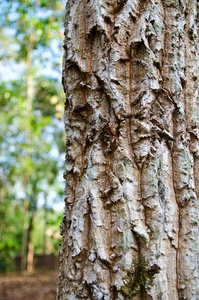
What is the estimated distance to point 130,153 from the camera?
38.7 inches

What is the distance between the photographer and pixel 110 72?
40.6 inches

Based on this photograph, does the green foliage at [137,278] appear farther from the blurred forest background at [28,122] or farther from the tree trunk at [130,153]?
the blurred forest background at [28,122]

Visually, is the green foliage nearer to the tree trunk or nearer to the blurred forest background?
the tree trunk

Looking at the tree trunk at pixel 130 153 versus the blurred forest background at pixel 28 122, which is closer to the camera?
the tree trunk at pixel 130 153

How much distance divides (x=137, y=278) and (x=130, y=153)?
0.43 meters

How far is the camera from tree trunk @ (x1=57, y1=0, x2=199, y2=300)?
0.90 metres

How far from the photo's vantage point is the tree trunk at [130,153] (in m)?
0.90

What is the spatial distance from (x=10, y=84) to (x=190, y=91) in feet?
32.0

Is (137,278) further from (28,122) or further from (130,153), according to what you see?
(28,122)

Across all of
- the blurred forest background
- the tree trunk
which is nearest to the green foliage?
the tree trunk

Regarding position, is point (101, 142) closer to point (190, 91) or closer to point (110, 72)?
point (110, 72)

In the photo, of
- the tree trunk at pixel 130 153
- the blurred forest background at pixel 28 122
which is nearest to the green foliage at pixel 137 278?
the tree trunk at pixel 130 153

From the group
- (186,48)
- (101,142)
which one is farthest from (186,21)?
(101,142)

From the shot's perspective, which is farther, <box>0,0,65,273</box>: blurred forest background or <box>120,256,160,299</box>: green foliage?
<box>0,0,65,273</box>: blurred forest background
